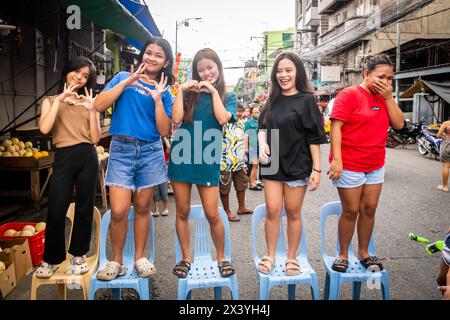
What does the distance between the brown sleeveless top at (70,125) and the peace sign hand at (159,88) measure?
67 cm

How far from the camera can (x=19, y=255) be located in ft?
12.3

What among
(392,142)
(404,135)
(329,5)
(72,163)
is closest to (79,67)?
(72,163)

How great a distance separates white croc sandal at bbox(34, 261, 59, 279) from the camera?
2.83 metres

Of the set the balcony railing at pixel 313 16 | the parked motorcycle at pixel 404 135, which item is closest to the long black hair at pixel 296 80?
the parked motorcycle at pixel 404 135

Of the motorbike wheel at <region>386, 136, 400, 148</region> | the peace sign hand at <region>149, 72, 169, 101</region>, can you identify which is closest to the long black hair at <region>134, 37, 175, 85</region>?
the peace sign hand at <region>149, 72, 169, 101</region>

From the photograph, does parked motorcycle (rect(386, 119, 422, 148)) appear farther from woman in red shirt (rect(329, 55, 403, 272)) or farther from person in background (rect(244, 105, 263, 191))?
woman in red shirt (rect(329, 55, 403, 272))

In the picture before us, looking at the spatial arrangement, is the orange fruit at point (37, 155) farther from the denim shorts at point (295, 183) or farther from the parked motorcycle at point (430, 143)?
the parked motorcycle at point (430, 143)

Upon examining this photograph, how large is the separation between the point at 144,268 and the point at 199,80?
1.58 metres

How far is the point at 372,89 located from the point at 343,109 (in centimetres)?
32

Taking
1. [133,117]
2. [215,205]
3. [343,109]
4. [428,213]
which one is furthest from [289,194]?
[428,213]

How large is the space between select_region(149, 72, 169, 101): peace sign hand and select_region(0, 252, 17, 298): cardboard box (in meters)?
2.22

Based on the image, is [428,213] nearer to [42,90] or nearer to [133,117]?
[133,117]

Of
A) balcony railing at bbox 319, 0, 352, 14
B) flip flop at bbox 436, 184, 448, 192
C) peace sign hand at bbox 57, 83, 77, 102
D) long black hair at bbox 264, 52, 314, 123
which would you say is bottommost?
flip flop at bbox 436, 184, 448, 192

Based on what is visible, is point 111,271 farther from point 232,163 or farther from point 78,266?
point 232,163
